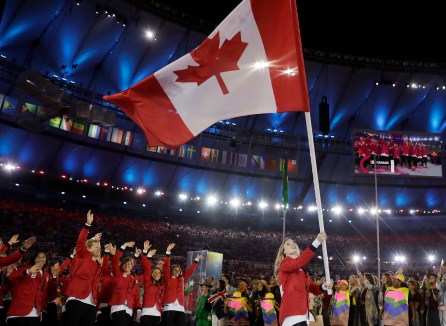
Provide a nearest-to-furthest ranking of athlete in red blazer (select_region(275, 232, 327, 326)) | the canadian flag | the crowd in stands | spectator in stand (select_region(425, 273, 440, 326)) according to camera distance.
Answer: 1. athlete in red blazer (select_region(275, 232, 327, 326))
2. the canadian flag
3. the crowd in stands
4. spectator in stand (select_region(425, 273, 440, 326))

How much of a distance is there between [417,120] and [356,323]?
2890 cm

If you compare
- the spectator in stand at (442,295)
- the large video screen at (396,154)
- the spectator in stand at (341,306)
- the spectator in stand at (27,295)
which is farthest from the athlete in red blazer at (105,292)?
the large video screen at (396,154)

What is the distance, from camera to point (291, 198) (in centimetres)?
3634

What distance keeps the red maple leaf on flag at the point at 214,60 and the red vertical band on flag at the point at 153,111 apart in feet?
1.47

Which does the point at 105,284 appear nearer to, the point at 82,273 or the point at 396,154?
the point at 82,273

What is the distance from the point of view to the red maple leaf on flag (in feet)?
20.6

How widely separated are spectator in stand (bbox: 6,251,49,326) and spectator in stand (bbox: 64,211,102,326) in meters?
0.68

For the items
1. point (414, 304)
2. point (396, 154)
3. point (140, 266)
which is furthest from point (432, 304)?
point (396, 154)

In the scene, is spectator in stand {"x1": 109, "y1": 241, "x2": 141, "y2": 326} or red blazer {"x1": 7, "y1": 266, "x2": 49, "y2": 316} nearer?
red blazer {"x1": 7, "y1": 266, "x2": 49, "y2": 316}

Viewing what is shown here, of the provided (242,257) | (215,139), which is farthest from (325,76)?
(242,257)

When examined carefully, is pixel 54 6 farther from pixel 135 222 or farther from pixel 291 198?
pixel 291 198

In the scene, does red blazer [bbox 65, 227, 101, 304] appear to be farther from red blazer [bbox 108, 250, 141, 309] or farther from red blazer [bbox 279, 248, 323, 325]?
red blazer [bbox 279, 248, 323, 325]

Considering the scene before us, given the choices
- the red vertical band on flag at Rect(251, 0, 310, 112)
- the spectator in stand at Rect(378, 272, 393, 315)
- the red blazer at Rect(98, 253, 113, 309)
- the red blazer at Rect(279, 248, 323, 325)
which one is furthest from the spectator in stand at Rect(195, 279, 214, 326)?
the red vertical band on flag at Rect(251, 0, 310, 112)

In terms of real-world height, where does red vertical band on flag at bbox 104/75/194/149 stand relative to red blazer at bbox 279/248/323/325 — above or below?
above
